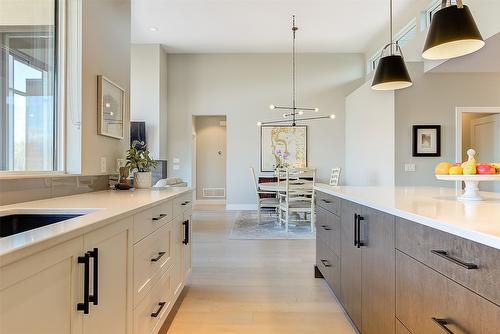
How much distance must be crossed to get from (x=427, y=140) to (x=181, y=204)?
430cm

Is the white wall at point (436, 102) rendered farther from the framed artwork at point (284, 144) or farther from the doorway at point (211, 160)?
the doorway at point (211, 160)

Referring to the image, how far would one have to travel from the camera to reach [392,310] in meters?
1.38

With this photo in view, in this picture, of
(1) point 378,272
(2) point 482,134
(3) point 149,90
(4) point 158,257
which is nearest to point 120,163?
(4) point 158,257

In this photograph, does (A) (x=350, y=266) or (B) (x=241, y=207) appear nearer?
(A) (x=350, y=266)

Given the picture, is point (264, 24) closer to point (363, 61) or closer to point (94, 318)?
point (363, 61)

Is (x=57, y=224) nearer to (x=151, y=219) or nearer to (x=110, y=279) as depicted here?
(x=110, y=279)

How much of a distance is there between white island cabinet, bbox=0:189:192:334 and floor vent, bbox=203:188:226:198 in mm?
6963

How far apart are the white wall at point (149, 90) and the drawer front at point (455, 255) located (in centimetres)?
646

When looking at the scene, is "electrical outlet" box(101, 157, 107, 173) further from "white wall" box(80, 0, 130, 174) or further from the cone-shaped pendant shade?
the cone-shaped pendant shade

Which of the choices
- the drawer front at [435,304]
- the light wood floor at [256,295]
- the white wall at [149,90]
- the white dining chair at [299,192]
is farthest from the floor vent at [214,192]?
the drawer front at [435,304]

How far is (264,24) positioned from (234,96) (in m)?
2.03

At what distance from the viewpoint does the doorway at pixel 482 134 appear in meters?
4.95

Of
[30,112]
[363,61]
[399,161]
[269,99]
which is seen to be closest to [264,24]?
[269,99]

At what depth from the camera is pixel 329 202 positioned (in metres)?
2.47
